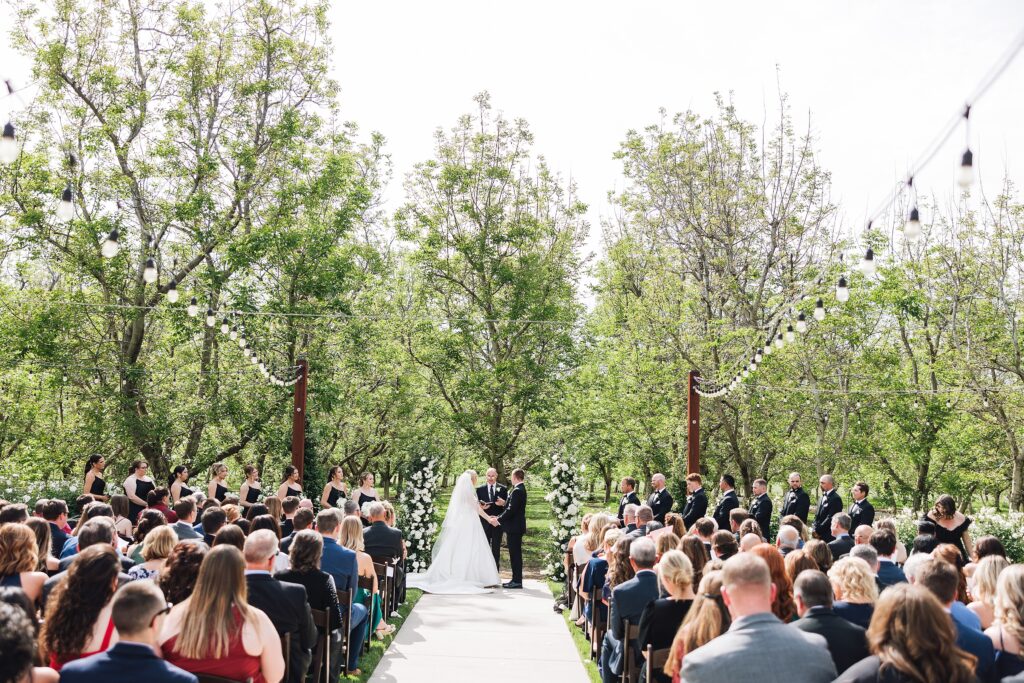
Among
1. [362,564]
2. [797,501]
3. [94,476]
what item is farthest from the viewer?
[797,501]

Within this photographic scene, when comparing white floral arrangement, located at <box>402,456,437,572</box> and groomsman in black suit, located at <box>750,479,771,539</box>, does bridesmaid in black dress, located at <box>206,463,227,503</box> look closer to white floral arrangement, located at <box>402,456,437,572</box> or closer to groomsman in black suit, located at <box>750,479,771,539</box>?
white floral arrangement, located at <box>402,456,437,572</box>

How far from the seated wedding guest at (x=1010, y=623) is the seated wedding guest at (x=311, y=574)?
4351 mm

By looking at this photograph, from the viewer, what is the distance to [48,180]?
20.7 metres

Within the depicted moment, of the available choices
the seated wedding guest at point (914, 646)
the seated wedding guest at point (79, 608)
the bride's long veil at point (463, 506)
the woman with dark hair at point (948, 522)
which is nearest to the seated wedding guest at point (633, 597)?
the seated wedding guest at point (914, 646)

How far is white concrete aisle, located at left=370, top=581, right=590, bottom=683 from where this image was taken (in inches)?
331

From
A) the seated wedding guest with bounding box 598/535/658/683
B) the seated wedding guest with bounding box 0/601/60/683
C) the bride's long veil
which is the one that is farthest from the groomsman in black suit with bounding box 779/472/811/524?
the seated wedding guest with bounding box 0/601/60/683

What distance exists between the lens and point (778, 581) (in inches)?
201

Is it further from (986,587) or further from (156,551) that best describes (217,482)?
(986,587)

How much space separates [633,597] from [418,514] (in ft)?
30.0

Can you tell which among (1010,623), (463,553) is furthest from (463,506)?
(1010,623)

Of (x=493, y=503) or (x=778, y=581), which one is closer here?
(x=778, y=581)

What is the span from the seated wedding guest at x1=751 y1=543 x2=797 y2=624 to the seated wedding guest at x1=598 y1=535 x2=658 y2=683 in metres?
1.65

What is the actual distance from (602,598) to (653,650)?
2.90m

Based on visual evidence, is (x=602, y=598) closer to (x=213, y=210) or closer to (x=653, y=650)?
(x=653, y=650)
